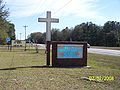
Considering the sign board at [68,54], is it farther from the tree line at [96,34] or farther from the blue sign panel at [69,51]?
the tree line at [96,34]

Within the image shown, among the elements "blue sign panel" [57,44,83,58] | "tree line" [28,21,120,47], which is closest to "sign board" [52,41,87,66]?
"blue sign panel" [57,44,83,58]

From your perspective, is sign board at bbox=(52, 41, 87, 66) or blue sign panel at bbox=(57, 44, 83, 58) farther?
blue sign panel at bbox=(57, 44, 83, 58)

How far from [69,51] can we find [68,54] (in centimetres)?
24

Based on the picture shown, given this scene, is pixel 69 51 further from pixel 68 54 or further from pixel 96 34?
pixel 96 34

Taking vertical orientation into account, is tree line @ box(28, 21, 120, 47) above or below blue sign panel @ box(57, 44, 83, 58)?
above

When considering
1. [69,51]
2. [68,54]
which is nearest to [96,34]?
[69,51]

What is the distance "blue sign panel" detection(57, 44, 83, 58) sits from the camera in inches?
898

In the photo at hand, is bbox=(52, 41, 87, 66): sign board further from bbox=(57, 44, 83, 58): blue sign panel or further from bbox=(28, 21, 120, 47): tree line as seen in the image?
bbox=(28, 21, 120, 47): tree line

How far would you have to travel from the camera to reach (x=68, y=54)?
2281cm

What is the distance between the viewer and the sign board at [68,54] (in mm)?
22578

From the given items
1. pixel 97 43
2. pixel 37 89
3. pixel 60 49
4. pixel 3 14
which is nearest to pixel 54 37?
pixel 97 43

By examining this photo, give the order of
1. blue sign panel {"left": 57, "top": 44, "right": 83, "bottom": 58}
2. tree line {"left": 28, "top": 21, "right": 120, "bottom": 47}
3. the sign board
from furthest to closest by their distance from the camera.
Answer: tree line {"left": 28, "top": 21, "right": 120, "bottom": 47}, blue sign panel {"left": 57, "top": 44, "right": 83, "bottom": 58}, the sign board

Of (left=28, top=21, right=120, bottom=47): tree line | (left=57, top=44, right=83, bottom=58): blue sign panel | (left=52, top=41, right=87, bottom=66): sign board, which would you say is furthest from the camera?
(left=28, top=21, right=120, bottom=47): tree line

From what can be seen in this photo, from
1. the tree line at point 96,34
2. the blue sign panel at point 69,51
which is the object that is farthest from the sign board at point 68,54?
the tree line at point 96,34
